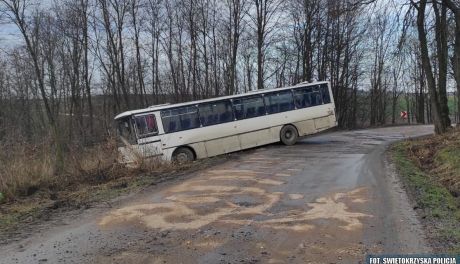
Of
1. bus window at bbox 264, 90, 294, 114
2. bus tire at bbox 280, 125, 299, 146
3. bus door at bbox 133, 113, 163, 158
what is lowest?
bus tire at bbox 280, 125, 299, 146

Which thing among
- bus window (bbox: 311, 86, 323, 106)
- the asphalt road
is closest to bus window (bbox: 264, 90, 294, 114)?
bus window (bbox: 311, 86, 323, 106)

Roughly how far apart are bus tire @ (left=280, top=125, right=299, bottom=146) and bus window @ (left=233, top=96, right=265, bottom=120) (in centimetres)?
142

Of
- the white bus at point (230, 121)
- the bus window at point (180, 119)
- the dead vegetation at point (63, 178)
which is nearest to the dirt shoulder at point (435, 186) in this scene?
the white bus at point (230, 121)

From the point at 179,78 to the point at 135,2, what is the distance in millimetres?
8475

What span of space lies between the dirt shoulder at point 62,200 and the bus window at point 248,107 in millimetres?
9182

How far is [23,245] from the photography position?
7242 millimetres

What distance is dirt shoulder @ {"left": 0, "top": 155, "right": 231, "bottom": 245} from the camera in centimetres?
853

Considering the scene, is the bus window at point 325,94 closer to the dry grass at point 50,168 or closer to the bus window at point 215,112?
the bus window at point 215,112

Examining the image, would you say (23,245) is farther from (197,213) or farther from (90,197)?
(90,197)

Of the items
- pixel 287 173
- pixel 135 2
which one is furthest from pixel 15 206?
pixel 135 2

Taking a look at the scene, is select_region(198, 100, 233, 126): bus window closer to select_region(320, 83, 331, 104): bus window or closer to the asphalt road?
select_region(320, 83, 331, 104): bus window

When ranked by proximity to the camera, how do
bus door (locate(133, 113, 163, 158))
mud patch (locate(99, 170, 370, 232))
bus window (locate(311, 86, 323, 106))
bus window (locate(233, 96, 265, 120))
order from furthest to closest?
bus window (locate(311, 86, 323, 106)) → bus window (locate(233, 96, 265, 120)) → bus door (locate(133, 113, 163, 158)) → mud patch (locate(99, 170, 370, 232))

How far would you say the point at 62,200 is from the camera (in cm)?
1066

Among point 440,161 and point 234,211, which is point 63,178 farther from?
point 440,161
